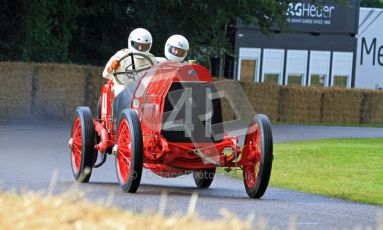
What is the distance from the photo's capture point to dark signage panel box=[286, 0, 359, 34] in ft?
133

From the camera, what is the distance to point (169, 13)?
107 ft

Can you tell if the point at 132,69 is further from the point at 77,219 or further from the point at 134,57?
the point at 77,219

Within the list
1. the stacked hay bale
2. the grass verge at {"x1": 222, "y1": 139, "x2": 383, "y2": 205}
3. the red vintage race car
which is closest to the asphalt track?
the red vintage race car

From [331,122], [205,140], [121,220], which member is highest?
[121,220]

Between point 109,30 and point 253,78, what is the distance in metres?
8.56

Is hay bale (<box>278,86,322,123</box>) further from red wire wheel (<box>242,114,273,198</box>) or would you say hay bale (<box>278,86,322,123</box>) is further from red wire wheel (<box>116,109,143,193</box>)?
red wire wheel (<box>116,109,143,193</box>)

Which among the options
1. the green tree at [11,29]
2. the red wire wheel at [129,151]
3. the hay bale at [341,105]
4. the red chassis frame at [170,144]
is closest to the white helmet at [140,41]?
the red chassis frame at [170,144]

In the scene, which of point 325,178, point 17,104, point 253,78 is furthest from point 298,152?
point 253,78

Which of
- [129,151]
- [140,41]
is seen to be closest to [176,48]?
[140,41]

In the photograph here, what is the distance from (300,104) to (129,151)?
82.1 ft

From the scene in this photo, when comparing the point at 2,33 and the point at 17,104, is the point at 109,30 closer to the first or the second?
the point at 2,33

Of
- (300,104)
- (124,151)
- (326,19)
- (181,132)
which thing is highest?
(181,132)

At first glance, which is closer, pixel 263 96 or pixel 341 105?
pixel 263 96

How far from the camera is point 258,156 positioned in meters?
11.4
